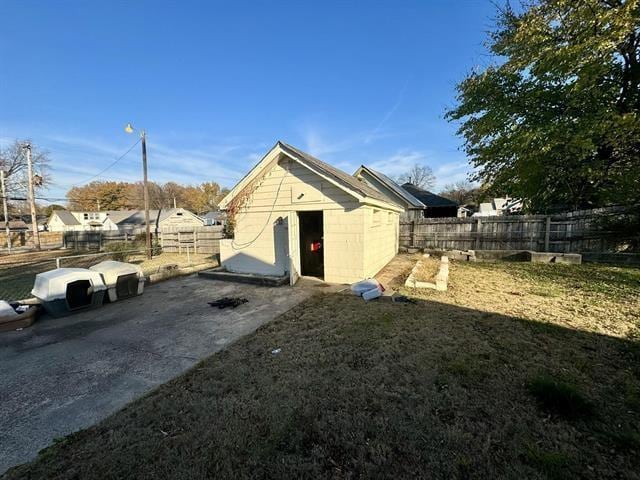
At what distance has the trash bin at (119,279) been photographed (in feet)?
20.9

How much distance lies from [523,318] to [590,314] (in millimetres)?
1302

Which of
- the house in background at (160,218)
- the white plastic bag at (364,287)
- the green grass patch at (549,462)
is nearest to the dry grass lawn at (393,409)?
the green grass patch at (549,462)

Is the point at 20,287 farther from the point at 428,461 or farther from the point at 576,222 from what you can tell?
the point at 576,222

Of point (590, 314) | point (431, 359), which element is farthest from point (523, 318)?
point (431, 359)

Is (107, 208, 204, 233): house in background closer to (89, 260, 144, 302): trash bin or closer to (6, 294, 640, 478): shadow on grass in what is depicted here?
(89, 260, 144, 302): trash bin

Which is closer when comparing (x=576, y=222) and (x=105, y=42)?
(x=105, y=42)

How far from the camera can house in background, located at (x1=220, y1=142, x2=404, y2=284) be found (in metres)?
7.12

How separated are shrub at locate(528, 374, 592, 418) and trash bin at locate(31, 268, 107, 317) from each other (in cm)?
813

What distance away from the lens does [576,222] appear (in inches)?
407

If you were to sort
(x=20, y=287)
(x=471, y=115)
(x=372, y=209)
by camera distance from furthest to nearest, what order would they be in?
(x=471, y=115) → (x=20, y=287) → (x=372, y=209)

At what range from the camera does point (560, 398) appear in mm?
2477

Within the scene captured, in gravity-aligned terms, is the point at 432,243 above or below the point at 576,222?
below

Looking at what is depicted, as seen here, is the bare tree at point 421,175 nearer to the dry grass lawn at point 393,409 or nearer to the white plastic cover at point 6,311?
the dry grass lawn at point 393,409

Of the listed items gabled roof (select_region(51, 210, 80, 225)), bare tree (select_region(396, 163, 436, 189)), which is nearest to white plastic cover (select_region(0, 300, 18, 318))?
bare tree (select_region(396, 163, 436, 189))
